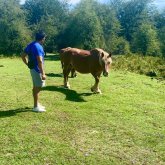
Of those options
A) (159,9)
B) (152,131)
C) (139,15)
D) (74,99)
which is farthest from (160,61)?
(159,9)

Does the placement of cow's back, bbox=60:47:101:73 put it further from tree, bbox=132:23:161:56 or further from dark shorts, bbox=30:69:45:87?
tree, bbox=132:23:161:56

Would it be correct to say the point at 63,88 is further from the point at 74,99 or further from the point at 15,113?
the point at 15,113

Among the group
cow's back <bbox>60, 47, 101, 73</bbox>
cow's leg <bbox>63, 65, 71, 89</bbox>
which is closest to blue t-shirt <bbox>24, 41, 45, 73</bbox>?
cow's back <bbox>60, 47, 101, 73</bbox>

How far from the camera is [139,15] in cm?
7725

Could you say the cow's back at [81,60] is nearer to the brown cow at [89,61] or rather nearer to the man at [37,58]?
the brown cow at [89,61]

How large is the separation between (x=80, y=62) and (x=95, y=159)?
7.26 m

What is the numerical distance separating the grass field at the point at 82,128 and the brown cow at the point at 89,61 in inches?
32.6

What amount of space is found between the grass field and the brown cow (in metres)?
0.83

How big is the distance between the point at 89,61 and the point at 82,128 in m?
5.08

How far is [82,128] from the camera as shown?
28.7ft

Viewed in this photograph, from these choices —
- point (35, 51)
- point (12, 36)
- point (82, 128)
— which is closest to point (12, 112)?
point (35, 51)

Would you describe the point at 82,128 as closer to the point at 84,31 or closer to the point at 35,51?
the point at 35,51

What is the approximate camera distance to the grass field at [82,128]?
7004mm

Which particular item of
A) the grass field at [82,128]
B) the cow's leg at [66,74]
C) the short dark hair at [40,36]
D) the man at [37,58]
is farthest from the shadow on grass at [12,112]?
the cow's leg at [66,74]
